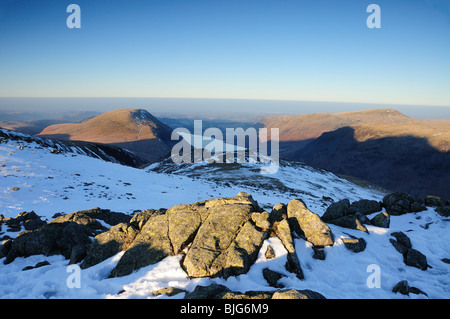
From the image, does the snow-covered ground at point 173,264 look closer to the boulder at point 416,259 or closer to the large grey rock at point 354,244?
the large grey rock at point 354,244

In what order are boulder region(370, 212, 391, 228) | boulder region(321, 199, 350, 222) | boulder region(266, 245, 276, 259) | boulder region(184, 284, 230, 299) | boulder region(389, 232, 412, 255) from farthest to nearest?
boulder region(321, 199, 350, 222)
boulder region(370, 212, 391, 228)
boulder region(389, 232, 412, 255)
boulder region(266, 245, 276, 259)
boulder region(184, 284, 230, 299)

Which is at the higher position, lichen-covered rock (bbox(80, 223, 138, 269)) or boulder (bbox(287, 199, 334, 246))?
boulder (bbox(287, 199, 334, 246))

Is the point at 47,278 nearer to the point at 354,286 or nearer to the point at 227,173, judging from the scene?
the point at 354,286

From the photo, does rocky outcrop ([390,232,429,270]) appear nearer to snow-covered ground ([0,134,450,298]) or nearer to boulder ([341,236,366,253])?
snow-covered ground ([0,134,450,298])

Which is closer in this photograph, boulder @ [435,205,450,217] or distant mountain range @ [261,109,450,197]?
boulder @ [435,205,450,217]

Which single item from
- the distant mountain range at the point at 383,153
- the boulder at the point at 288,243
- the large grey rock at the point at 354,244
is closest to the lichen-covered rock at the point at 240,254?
the boulder at the point at 288,243

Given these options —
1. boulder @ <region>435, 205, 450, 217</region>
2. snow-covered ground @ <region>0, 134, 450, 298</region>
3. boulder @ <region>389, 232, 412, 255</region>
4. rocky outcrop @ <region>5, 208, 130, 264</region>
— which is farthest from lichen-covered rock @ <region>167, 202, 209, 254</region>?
boulder @ <region>435, 205, 450, 217</region>

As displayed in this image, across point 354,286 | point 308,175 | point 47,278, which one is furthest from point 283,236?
point 308,175

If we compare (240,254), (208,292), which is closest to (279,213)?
(240,254)
